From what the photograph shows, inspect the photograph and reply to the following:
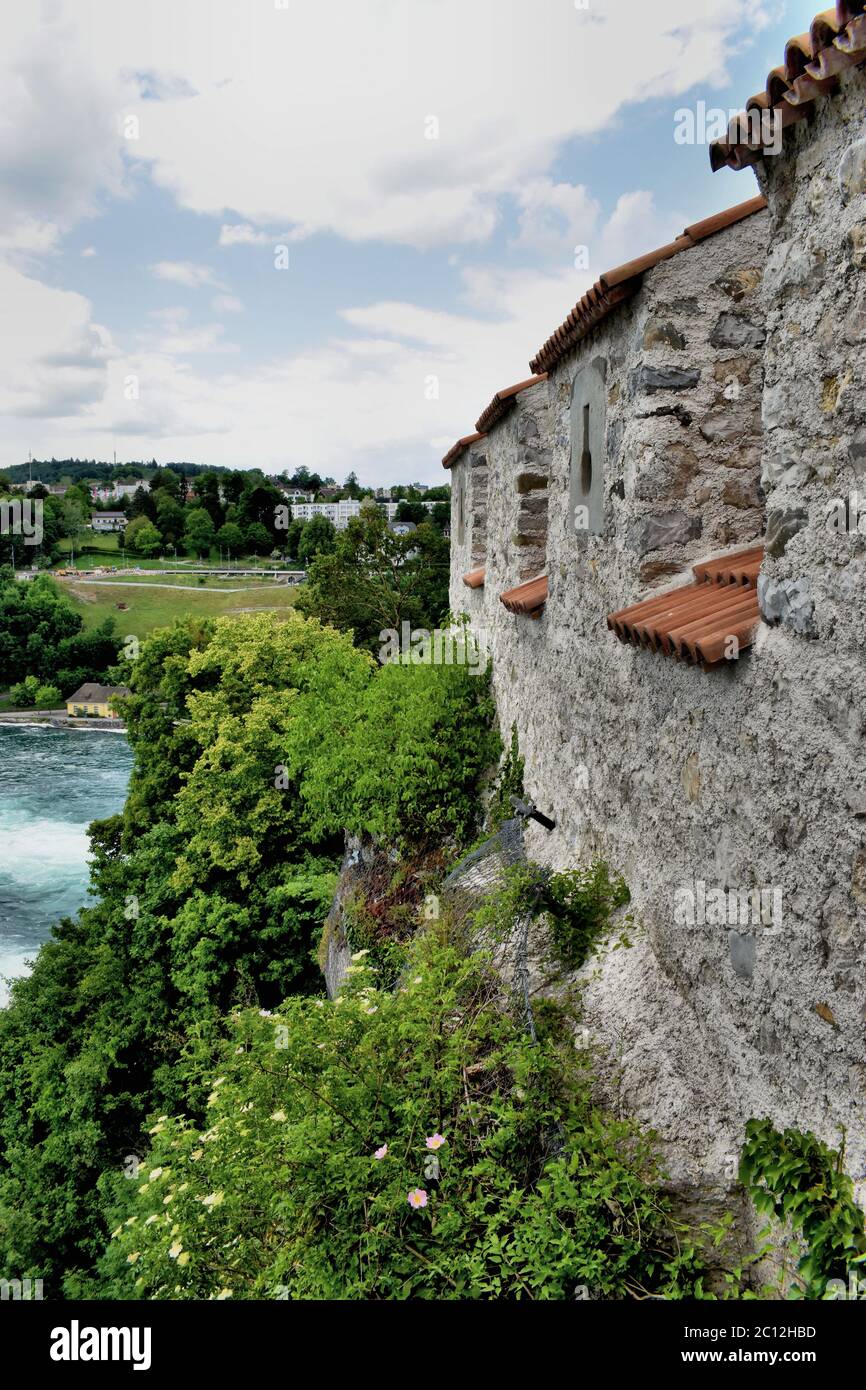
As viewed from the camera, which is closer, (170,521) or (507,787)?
(507,787)

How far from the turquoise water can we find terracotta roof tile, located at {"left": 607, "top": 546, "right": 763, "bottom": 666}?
879 inches

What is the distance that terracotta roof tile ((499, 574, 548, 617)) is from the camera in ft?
23.1

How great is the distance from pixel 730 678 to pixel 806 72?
2.11 meters

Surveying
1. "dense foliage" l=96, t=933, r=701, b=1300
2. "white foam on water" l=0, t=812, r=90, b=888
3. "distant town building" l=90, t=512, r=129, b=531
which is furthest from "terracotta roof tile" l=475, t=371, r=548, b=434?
"distant town building" l=90, t=512, r=129, b=531

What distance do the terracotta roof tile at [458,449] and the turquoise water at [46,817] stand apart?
17.4 metres

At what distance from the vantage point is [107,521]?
113188 mm

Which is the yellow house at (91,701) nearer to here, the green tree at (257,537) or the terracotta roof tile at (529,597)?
the green tree at (257,537)

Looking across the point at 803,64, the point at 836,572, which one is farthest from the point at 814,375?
the point at 803,64

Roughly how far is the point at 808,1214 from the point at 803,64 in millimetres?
3756

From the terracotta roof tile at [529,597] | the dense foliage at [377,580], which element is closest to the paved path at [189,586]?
the dense foliage at [377,580]

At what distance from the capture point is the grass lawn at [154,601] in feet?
212

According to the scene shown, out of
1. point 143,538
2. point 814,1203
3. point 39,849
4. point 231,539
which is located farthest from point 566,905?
point 143,538

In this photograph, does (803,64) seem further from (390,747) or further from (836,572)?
(390,747)

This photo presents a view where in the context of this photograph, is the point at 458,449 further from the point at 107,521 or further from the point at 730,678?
the point at 107,521
